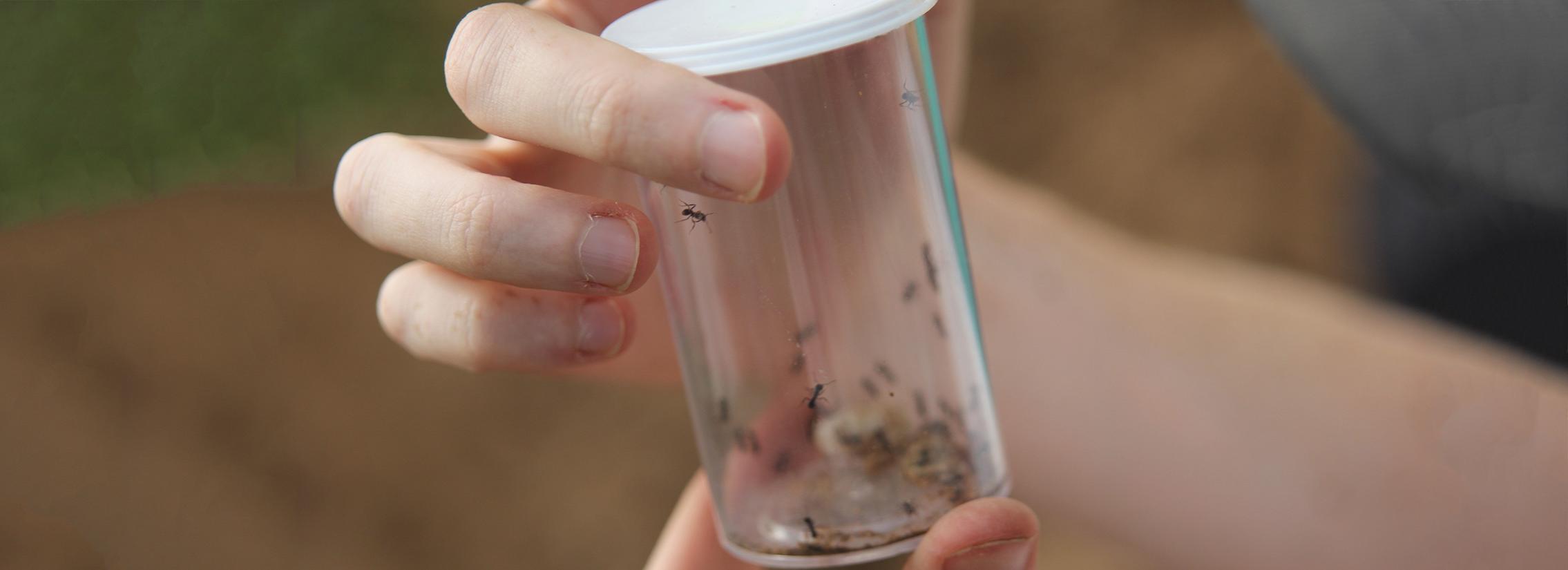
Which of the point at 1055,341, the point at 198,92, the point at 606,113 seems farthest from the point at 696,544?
the point at 198,92

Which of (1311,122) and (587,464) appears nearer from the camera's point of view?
(587,464)

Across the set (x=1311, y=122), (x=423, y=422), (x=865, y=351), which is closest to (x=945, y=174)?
(x=865, y=351)

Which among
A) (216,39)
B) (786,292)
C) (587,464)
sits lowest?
(587,464)

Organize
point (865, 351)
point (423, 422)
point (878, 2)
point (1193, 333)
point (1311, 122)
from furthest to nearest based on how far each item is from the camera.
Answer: point (1311, 122), point (423, 422), point (1193, 333), point (865, 351), point (878, 2)

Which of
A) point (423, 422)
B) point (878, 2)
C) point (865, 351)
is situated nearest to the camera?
point (878, 2)

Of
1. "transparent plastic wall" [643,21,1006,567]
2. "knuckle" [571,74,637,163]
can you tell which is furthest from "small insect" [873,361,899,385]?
"knuckle" [571,74,637,163]

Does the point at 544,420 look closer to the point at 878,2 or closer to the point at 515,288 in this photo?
the point at 515,288
